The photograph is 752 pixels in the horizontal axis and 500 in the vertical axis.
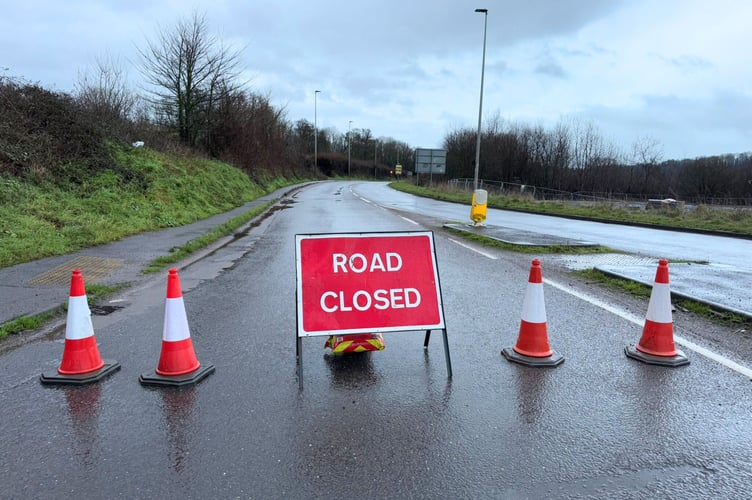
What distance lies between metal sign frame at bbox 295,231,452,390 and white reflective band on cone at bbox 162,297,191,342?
100 centimetres

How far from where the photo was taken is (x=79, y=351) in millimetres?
4094

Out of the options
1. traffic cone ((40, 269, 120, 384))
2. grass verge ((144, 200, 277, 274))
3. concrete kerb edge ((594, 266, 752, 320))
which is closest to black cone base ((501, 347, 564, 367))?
concrete kerb edge ((594, 266, 752, 320))

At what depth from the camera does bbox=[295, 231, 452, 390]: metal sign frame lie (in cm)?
422

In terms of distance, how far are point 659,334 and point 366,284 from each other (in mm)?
2824

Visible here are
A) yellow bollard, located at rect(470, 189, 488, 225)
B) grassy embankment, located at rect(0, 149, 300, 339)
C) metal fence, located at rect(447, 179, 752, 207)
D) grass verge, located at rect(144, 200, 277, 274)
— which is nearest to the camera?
grass verge, located at rect(144, 200, 277, 274)

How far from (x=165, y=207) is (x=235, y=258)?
264 inches

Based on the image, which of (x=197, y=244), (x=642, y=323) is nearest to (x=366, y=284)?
(x=642, y=323)

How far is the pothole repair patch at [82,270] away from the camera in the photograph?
7.15m

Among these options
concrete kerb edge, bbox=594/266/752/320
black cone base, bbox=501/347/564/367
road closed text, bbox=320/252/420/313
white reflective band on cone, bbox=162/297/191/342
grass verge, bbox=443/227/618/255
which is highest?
road closed text, bbox=320/252/420/313

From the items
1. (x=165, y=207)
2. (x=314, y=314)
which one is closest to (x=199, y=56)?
(x=165, y=207)

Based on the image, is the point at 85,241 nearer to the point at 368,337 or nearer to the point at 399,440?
the point at 368,337

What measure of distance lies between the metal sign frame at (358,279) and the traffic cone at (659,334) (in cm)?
194

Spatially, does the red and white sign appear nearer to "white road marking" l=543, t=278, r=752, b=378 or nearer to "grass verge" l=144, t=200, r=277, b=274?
"white road marking" l=543, t=278, r=752, b=378

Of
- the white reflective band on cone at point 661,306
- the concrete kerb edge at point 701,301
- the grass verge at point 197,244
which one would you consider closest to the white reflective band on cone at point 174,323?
the white reflective band on cone at point 661,306
